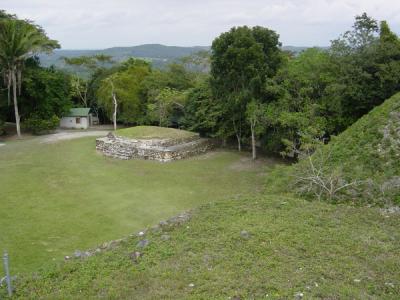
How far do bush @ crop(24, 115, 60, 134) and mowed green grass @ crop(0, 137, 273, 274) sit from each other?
4.17m

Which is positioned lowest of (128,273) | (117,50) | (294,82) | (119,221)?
(119,221)

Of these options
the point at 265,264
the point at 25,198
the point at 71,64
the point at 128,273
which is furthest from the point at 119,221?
the point at 71,64

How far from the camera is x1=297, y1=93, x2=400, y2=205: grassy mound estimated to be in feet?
30.6

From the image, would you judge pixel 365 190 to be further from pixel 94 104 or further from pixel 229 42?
pixel 94 104

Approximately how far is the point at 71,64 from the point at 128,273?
32.7 m

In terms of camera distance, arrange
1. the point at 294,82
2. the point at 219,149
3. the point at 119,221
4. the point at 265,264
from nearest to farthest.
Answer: the point at 265,264 → the point at 119,221 → the point at 294,82 → the point at 219,149

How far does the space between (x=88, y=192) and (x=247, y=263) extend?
916 cm

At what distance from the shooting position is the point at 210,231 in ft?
24.1

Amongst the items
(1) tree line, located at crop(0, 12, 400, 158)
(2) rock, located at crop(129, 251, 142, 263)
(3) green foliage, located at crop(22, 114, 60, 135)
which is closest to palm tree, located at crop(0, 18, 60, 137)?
(1) tree line, located at crop(0, 12, 400, 158)

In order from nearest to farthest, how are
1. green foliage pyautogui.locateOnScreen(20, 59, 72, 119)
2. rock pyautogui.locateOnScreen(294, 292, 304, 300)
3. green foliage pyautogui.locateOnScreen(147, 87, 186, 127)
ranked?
1. rock pyautogui.locateOnScreen(294, 292, 304, 300)
2. green foliage pyautogui.locateOnScreen(147, 87, 186, 127)
3. green foliage pyautogui.locateOnScreen(20, 59, 72, 119)

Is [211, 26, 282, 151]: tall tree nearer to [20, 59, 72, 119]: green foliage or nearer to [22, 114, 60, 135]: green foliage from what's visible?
[22, 114, 60, 135]: green foliage

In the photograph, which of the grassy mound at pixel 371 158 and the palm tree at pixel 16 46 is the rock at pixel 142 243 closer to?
the grassy mound at pixel 371 158

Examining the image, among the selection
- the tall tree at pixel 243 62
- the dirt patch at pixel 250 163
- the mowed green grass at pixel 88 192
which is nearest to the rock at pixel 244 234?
the mowed green grass at pixel 88 192

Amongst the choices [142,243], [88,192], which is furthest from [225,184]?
[142,243]
